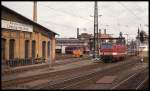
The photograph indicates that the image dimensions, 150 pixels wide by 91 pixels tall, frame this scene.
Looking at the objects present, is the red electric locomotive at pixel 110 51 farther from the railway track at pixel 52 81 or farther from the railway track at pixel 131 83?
the railway track at pixel 131 83

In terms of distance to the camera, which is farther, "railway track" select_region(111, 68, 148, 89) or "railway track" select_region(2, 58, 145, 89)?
"railway track" select_region(2, 58, 145, 89)

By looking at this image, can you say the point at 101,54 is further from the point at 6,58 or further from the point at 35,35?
the point at 6,58

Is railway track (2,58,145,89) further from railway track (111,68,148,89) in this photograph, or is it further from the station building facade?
the station building facade

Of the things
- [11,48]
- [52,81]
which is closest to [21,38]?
[11,48]

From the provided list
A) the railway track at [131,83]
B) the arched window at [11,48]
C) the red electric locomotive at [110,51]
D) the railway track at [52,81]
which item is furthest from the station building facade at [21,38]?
the railway track at [131,83]

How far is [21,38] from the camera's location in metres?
45.2

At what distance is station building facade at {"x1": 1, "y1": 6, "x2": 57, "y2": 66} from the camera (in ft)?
134

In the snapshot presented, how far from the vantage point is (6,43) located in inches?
1622

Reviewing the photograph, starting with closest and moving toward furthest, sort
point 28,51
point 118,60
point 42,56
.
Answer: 1. point 28,51
2. point 42,56
3. point 118,60

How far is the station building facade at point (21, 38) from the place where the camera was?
4097 centimetres

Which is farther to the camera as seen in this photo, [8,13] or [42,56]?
[42,56]

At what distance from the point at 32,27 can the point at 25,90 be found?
28.7 metres

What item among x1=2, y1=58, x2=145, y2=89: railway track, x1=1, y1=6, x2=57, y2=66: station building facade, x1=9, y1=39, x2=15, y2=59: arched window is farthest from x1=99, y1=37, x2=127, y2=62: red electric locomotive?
x1=2, y1=58, x2=145, y2=89: railway track

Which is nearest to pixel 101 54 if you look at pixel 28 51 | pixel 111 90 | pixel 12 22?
pixel 28 51
